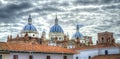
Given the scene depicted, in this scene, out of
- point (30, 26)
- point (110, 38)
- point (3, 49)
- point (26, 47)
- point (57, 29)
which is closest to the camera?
point (3, 49)

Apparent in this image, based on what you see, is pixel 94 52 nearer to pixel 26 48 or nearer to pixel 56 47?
pixel 56 47

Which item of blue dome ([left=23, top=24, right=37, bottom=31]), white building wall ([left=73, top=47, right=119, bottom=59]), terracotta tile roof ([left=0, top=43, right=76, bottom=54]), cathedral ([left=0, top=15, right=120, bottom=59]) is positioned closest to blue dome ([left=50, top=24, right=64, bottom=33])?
cathedral ([left=0, top=15, right=120, bottom=59])

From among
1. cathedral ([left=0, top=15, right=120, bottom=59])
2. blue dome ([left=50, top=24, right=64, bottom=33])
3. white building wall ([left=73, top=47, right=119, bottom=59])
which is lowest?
white building wall ([left=73, top=47, right=119, bottom=59])

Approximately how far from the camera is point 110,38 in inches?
2734

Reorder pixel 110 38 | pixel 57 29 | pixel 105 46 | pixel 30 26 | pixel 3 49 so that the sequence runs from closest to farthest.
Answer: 1. pixel 3 49
2. pixel 105 46
3. pixel 110 38
4. pixel 30 26
5. pixel 57 29

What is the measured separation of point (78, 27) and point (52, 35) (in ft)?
43.9

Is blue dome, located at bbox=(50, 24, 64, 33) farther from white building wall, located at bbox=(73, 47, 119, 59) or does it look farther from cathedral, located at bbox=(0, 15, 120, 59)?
white building wall, located at bbox=(73, 47, 119, 59)

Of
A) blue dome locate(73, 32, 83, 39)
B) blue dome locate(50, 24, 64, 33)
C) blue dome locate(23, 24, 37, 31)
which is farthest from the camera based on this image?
blue dome locate(73, 32, 83, 39)

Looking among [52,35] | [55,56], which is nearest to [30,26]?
[52,35]

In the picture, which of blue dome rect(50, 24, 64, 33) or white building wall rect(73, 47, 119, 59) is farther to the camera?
blue dome rect(50, 24, 64, 33)

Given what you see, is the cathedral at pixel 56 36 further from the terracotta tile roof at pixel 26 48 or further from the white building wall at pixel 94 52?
the terracotta tile roof at pixel 26 48

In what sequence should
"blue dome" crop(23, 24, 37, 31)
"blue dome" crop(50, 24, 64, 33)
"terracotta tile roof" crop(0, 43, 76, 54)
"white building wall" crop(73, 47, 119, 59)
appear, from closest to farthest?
"terracotta tile roof" crop(0, 43, 76, 54) < "white building wall" crop(73, 47, 119, 59) < "blue dome" crop(23, 24, 37, 31) < "blue dome" crop(50, 24, 64, 33)

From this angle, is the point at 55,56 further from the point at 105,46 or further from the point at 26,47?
the point at 105,46

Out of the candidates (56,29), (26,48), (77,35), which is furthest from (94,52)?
(77,35)
